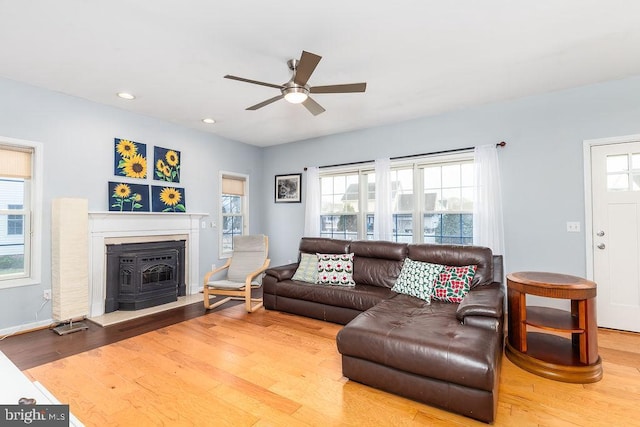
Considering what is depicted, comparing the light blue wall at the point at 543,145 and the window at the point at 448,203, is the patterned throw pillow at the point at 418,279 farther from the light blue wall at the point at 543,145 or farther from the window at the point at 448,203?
the light blue wall at the point at 543,145

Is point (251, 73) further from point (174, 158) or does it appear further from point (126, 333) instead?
point (126, 333)

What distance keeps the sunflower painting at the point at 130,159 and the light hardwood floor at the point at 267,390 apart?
7.46 feet

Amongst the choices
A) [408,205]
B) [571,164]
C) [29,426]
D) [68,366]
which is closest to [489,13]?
[571,164]

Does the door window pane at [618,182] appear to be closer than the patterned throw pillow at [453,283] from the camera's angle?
No

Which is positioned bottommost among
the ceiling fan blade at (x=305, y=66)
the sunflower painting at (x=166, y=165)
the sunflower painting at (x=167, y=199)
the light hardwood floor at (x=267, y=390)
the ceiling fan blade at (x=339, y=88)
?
the light hardwood floor at (x=267, y=390)

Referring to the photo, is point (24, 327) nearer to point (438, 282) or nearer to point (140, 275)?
point (140, 275)

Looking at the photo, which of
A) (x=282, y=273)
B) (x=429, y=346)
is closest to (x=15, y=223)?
(x=282, y=273)

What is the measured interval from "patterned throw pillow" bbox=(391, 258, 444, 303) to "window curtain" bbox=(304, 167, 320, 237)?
7.36 feet

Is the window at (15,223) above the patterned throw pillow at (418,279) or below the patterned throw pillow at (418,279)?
above

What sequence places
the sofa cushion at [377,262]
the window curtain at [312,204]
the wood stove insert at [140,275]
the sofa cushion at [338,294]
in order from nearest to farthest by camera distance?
the sofa cushion at [338,294], the sofa cushion at [377,262], the wood stove insert at [140,275], the window curtain at [312,204]

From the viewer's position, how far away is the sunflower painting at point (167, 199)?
14.6 ft

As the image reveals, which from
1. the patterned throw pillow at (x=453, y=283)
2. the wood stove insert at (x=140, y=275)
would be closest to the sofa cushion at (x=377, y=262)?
the patterned throw pillow at (x=453, y=283)

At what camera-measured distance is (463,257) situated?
10.7 ft

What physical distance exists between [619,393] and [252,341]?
→ 2.96 m
